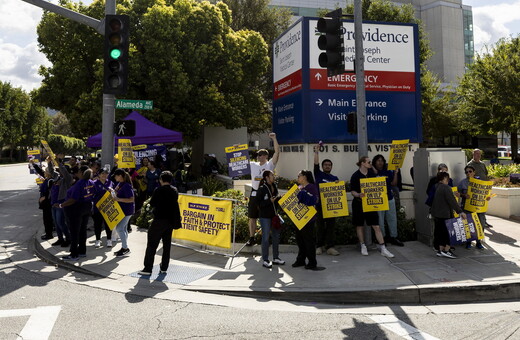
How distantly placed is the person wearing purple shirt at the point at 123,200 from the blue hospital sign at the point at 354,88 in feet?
14.9

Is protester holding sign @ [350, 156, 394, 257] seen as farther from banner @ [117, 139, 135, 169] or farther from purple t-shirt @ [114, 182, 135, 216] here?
banner @ [117, 139, 135, 169]

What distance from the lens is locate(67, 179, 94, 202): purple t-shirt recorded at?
780 cm

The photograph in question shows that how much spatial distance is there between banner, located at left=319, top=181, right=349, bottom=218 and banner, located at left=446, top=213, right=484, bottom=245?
1896mm

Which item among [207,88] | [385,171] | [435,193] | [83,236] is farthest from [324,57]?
[207,88]

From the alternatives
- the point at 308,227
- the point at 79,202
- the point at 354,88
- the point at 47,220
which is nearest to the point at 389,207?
the point at 308,227

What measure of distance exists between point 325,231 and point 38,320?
511cm

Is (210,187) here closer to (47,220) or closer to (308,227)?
(47,220)

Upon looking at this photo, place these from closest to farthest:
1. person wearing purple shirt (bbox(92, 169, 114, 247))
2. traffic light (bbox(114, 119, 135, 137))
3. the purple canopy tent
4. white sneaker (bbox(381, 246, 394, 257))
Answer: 1. white sneaker (bbox(381, 246, 394, 257))
2. person wearing purple shirt (bbox(92, 169, 114, 247))
3. traffic light (bbox(114, 119, 135, 137))
4. the purple canopy tent

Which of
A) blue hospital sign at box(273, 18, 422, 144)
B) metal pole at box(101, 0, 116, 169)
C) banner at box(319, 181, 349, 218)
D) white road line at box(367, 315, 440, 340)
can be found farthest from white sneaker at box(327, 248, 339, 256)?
metal pole at box(101, 0, 116, 169)

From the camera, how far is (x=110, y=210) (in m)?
8.42

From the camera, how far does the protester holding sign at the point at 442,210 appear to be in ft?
24.4

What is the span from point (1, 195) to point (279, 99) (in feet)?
50.2

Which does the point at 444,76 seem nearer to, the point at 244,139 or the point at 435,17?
the point at 435,17

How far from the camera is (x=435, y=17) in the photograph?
68188 mm
